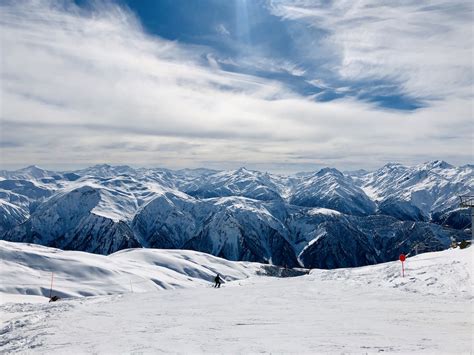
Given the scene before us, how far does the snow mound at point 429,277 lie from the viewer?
22.9 m

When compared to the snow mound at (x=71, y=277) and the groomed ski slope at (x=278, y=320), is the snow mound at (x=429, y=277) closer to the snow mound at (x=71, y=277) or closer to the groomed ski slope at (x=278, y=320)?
the groomed ski slope at (x=278, y=320)

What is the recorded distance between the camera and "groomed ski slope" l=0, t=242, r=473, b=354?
1472 centimetres

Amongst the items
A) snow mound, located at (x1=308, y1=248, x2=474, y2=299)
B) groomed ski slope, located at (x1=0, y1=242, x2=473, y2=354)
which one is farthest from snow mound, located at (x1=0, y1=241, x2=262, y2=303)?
snow mound, located at (x1=308, y1=248, x2=474, y2=299)

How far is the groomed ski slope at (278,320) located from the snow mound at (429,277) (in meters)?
0.07

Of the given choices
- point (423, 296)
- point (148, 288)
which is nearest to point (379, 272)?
point (423, 296)

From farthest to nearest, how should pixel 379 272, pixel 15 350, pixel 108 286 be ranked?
1. pixel 108 286
2. pixel 379 272
3. pixel 15 350

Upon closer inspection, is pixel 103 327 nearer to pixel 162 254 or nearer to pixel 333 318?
pixel 333 318

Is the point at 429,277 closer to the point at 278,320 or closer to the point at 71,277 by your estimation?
the point at 278,320

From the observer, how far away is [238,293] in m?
29.9

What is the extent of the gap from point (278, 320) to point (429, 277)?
1265 cm

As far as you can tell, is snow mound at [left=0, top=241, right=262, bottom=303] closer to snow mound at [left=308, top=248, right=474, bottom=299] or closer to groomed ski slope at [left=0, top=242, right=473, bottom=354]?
groomed ski slope at [left=0, top=242, right=473, bottom=354]

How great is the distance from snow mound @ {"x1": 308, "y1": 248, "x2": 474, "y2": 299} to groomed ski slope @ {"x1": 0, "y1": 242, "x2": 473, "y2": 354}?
0.07 meters

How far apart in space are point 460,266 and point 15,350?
86.5ft

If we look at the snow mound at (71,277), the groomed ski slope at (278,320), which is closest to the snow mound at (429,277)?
the groomed ski slope at (278,320)
